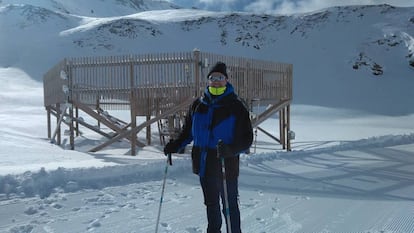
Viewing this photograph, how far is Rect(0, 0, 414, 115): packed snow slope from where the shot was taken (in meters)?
36.2

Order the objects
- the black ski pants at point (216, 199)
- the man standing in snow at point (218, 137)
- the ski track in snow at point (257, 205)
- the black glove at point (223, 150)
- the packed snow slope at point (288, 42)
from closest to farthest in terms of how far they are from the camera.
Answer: the black glove at point (223, 150), the man standing in snow at point (218, 137), the black ski pants at point (216, 199), the ski track in snow at point (257, 205), the packed snow slope at point (288, 42)

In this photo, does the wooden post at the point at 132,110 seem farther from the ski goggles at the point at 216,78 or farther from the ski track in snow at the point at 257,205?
the ski goggles at the point at 216,78

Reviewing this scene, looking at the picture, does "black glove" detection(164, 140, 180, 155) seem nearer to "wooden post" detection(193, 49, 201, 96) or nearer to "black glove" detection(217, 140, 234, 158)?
"black glove" detection(217, 140, 234, 158)

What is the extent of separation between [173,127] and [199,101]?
1011 cm

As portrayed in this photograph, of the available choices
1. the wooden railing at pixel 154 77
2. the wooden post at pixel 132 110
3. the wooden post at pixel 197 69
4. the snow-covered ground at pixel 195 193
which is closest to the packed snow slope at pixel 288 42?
the wooden railing at pixel 154 77

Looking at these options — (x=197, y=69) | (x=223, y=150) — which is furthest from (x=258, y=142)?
(x=223, y=150)

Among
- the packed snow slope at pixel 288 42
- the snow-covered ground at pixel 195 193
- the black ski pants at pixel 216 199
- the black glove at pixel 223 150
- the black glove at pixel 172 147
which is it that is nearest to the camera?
the black glove at pixel 223 150

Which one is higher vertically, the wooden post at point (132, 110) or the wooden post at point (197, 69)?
the wooden post at point (197, 69)

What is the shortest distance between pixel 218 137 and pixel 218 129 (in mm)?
78

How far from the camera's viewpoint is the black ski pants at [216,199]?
413cm

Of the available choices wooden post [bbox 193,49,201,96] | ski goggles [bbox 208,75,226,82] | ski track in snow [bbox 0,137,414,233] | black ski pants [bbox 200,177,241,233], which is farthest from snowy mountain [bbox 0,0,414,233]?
ski goggles [bbox 208,75,226,82]

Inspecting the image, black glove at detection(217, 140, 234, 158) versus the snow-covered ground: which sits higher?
black glove at detection(217, 140, 234, 158)

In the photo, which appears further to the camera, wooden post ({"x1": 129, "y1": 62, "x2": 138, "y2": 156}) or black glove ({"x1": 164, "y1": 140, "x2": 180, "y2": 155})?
wooden post ({"x1": 129, "y1": 62, "x2": 138, "y2": 156})

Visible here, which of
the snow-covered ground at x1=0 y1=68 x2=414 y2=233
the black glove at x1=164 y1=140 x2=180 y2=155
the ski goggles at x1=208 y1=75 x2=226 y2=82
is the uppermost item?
the ski goggles at x1=208 y1=75 x2=226 y2=82
